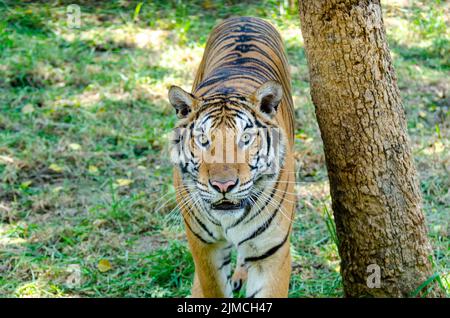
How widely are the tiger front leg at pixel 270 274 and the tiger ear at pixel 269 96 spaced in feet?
2.20

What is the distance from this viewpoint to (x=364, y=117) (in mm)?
3613

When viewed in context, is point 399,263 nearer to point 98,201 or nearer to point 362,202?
point 362,202

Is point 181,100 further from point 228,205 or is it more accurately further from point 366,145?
point 366,145

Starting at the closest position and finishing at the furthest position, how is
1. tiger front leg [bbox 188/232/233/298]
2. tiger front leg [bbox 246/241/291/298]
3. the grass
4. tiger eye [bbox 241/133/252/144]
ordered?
1. tiger eye [bbox 241/133/252/144]
2. tiger front leg [bbox 246/241/291/298]
3. tiger front leg [bbox 188/232/233/298]
4. the grass

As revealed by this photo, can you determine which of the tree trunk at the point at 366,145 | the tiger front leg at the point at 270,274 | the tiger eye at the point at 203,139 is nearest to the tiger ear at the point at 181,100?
the tiger eye at the point at 203,139

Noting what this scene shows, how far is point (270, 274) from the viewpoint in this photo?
12.3ft

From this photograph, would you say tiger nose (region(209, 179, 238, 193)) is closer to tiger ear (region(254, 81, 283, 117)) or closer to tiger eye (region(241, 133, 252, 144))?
tiger eye (region(241, 133, 252, 144))

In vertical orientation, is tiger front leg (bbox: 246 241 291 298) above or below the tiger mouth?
below

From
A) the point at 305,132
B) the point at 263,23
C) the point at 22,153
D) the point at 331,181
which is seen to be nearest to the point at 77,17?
the point at 22,153

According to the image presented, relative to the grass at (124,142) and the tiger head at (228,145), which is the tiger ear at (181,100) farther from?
the grass at (124,142)

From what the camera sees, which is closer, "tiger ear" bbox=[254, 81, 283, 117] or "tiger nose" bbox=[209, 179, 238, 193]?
"tiger nose" bbox=[209, 179, 238, 193]

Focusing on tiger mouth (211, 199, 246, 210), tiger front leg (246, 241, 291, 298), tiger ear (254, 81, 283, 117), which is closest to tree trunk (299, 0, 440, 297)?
tiger ear (254, 81, 283, 117)

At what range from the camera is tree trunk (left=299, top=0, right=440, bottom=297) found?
3.52 meters

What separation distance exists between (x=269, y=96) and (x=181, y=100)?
43 centimetres
